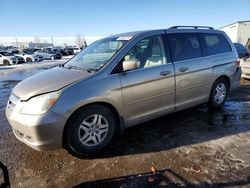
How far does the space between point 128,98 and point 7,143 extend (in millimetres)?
2273

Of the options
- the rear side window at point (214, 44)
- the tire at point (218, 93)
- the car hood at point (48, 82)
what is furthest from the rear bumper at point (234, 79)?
the car hood at point (48, 82)

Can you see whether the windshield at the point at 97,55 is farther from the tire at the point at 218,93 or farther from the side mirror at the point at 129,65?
the tire at the point at 218,93

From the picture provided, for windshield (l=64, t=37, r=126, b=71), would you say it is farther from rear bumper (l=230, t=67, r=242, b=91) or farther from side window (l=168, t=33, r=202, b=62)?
rear bumper (l=230, t=67, r=242, b=91)

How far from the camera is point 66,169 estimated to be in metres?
3.17

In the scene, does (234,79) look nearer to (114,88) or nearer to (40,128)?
(114,88)

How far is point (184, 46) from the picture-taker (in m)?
4.46

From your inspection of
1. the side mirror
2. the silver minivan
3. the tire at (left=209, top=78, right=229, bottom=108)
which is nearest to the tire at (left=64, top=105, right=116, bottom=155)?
the silver minivan

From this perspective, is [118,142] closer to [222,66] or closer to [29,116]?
[29,116]

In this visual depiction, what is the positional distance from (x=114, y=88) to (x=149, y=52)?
1.02m

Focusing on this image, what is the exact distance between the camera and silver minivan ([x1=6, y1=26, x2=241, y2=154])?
306 centimetres

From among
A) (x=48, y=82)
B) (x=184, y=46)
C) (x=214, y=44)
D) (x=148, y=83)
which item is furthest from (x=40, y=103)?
(x=214, y=44)

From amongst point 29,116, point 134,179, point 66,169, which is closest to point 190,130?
point 134,179

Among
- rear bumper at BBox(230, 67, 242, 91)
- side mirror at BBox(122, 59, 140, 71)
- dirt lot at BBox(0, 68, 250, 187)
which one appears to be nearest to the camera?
dirt lot at BBox(0, 68, 250, 187)

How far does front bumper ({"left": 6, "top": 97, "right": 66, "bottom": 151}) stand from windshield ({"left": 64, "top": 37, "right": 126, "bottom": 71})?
102cm
